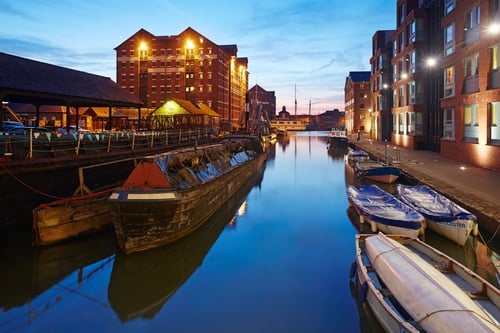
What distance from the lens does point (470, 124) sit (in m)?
25.2

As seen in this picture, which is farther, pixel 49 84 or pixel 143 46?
pixel 143 46

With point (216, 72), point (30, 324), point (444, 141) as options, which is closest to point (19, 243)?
point (30, 324)

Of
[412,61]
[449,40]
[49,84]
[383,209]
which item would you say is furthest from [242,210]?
[412,61]

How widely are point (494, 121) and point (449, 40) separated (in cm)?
1083

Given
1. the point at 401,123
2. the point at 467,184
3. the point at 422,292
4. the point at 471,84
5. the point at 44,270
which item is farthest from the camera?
A: the point at 401,123

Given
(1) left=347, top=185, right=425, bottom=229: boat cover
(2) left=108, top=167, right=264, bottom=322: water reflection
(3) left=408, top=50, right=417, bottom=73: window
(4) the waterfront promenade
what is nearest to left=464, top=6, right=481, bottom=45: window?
(4) the waterfront promenade

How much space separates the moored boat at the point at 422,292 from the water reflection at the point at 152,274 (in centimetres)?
574

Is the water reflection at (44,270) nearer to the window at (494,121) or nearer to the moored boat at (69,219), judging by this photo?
the moored boat at (69,219)

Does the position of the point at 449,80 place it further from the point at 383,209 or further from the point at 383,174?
the point at 383,209

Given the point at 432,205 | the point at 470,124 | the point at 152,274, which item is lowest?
the point at 152,274

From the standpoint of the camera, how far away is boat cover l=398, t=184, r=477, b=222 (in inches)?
491

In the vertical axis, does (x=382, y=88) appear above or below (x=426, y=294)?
above

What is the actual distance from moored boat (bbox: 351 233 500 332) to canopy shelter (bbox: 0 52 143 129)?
19.9m

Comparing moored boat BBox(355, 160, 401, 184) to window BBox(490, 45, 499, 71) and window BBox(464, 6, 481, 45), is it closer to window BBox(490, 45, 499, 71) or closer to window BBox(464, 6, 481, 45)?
window BBox(490, 45, 499, 71)
